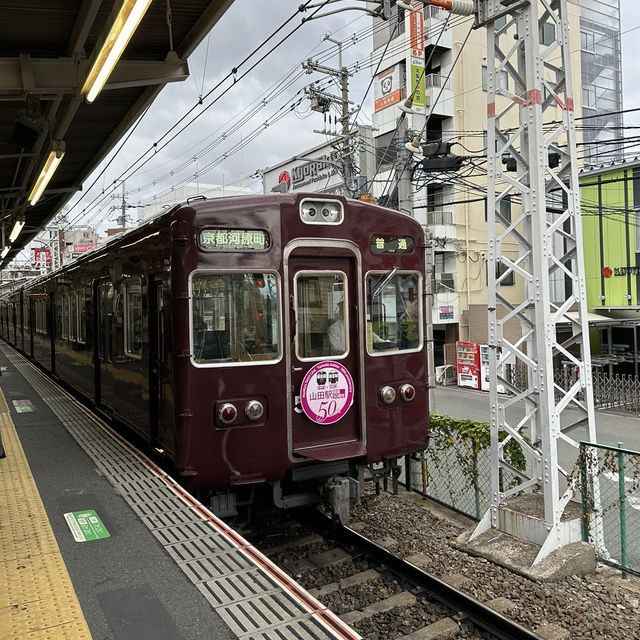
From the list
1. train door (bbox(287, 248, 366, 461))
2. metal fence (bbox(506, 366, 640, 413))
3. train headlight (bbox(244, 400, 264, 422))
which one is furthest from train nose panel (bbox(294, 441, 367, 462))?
metal fence (bbox(506, 366, 640, 413))

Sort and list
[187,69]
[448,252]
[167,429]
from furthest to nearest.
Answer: [448,252] < [187,69] < [167,429]

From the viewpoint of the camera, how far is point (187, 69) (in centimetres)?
627

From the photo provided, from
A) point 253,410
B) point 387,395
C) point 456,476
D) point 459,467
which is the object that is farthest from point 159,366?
point 456,476

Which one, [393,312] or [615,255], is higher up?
[615,255]

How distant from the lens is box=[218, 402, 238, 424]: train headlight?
5.16m

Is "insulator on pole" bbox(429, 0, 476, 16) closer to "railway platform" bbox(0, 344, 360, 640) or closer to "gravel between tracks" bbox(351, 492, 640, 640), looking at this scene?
"railway platform" bbox(0, 344, 360, 640)

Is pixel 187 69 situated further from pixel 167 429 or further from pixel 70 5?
pixel 167 429

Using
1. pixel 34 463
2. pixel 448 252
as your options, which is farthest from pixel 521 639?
pixel 448 252

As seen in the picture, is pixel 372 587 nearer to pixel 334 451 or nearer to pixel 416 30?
pixel 334 451

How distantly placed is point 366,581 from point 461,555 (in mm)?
1139

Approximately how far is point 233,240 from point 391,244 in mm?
1642

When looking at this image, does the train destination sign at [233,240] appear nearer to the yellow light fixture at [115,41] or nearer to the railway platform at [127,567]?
the yellow light fixture at [115,41]

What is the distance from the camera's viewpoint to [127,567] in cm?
338

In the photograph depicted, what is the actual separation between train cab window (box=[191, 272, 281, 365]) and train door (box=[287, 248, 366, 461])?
190 millimetres
